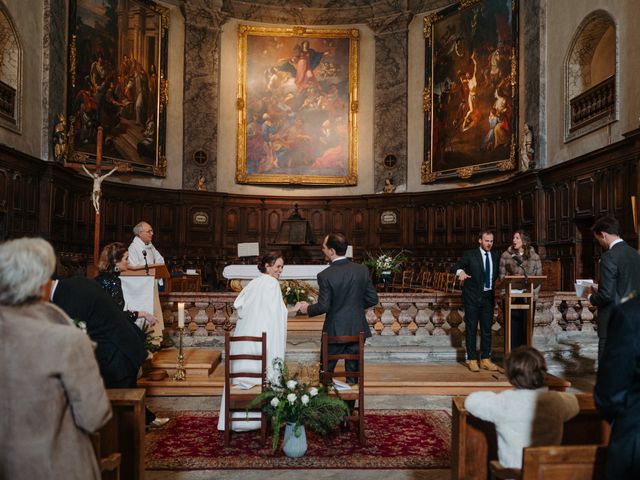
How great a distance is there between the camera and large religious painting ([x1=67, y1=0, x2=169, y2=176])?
15078 millimetres

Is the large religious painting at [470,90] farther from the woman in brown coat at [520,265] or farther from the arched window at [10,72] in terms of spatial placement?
the arched window at [10,72]

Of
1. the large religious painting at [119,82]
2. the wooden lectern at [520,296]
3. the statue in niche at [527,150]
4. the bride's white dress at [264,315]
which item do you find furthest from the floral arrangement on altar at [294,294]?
the statue in niche at [527,150]

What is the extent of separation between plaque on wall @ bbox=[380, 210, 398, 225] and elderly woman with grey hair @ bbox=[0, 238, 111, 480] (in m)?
16.9

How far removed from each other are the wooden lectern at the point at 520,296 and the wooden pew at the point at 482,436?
378 centimetres

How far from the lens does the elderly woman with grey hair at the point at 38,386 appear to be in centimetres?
210

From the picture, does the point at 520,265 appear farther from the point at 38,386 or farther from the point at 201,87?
the point at 201,87

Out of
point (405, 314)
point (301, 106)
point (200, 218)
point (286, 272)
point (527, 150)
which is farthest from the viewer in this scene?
point (301, 106)

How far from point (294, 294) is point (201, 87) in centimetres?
988

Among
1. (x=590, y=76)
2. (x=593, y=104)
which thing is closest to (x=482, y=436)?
(x=593, y=104)

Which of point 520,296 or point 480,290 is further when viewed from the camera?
point 480,290

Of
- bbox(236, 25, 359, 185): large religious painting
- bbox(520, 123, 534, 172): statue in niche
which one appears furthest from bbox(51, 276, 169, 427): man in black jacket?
bbox(236, 25, 359, 185): large religious painting

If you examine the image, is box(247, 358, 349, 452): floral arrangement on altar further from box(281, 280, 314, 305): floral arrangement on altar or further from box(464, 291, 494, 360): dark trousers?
box(281, 280, 314, 305): floral arrangement on altar

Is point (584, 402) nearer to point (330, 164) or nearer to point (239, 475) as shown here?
point (239, 475)

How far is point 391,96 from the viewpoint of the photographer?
19094 mm
